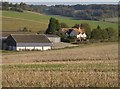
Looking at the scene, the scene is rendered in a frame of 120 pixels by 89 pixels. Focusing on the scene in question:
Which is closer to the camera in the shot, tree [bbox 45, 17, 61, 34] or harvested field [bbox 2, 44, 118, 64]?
harvested field [bbox 2, 44, 118, 64]

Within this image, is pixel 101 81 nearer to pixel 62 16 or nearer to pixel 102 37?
pixel 102 37

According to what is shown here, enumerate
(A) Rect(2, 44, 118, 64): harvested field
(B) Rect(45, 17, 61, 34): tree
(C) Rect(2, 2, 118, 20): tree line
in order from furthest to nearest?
(C) Rect(2, 2, 118, 20): tree line, (B) Rect(45, 17, 61, 34): tree, (A) Rect(2, 44, 118, 64): harvested field

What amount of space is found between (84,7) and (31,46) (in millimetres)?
42601

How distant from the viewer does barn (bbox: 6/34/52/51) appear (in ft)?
200

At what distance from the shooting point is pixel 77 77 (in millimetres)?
15445

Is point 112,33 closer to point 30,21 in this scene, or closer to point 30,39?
point 30,39

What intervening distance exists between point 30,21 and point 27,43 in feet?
137

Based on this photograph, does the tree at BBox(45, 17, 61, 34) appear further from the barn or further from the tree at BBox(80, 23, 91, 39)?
Answer: the barn

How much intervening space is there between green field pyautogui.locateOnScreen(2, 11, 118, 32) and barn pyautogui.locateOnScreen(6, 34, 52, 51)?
86.3 ft

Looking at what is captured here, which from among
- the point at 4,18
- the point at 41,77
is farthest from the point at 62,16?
the point at 41,77

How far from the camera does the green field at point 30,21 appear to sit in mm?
93812

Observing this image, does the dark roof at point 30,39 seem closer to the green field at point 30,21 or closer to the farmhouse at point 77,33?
the farmhouse at point 77,33

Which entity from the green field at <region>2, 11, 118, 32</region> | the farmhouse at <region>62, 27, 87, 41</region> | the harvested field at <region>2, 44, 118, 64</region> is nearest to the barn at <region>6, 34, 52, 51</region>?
the farmhouse at <region>62, 27, 87, 41</region>

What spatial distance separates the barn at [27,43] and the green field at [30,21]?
26.3 meters
